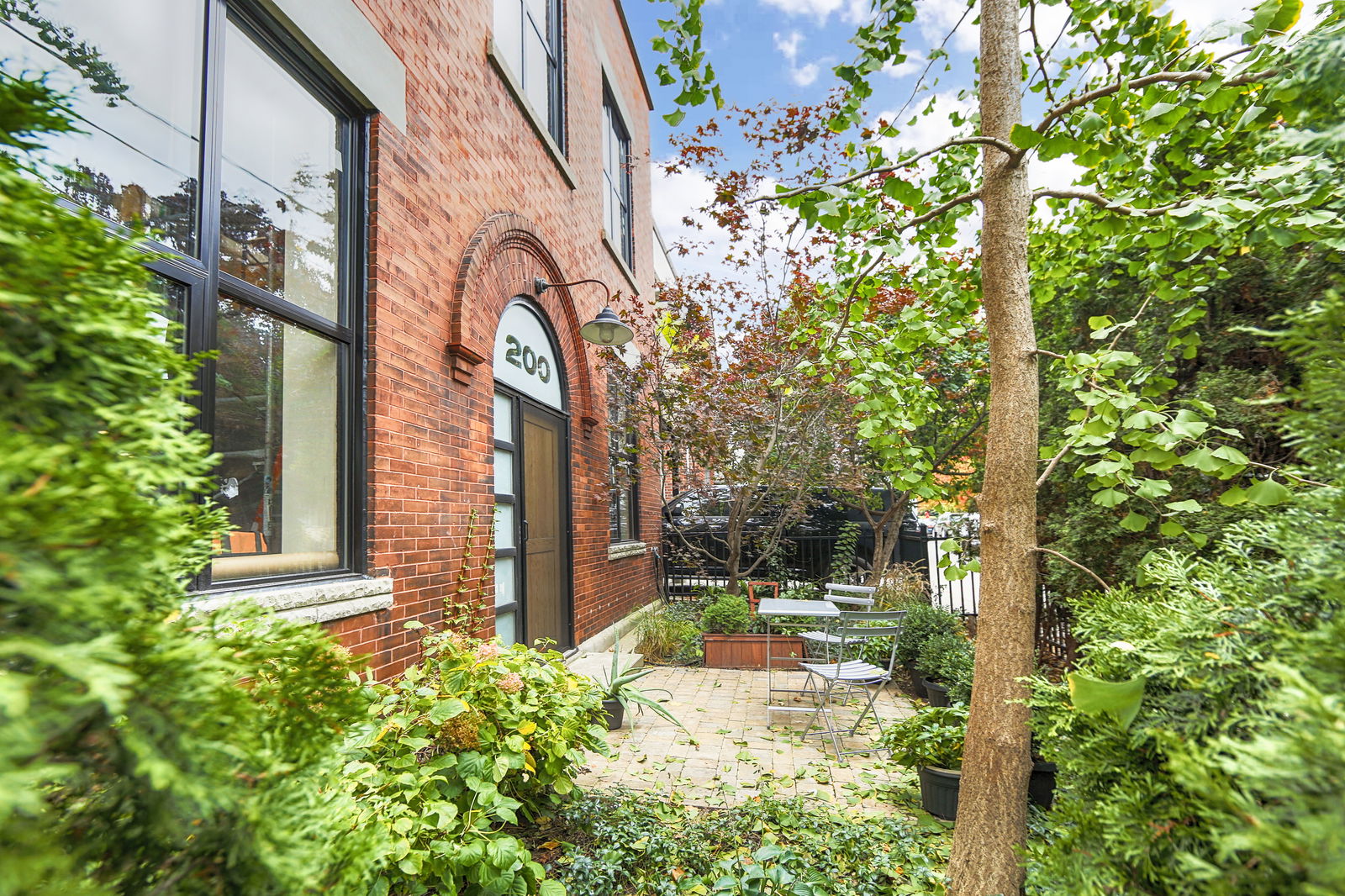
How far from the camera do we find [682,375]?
8148 mm

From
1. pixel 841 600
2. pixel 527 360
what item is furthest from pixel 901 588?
pixel 527 360

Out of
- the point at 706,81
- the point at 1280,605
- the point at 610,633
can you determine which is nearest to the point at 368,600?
the point at 706,81

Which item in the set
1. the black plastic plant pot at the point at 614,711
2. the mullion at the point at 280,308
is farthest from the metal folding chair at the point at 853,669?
the mullion at the point at 280,308

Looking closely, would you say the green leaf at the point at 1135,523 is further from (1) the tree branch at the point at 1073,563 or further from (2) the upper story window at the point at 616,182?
(2) the upper story window at the point at 616,182

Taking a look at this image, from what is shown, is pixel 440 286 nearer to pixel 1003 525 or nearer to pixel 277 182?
pixel 277 182

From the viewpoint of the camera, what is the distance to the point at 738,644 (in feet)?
23.4

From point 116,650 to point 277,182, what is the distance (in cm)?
334

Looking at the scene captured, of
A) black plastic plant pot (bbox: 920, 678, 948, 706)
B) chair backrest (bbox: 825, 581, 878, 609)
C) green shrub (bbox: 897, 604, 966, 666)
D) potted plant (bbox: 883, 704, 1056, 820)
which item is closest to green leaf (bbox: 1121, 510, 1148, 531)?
potted plant (bbox: 883, 704, 1056, 820)

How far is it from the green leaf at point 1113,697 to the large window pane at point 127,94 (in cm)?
324

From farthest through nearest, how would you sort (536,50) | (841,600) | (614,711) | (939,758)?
(841,600), (536,50), (614,711), (939,758)

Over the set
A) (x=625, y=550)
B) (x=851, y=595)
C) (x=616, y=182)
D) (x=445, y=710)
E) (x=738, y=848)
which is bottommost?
(x=738, y=848)

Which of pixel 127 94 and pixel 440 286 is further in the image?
pixel 440 286

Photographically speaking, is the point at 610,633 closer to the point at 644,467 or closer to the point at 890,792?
the point at 644,467

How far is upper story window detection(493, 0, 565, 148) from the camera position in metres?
5.77
